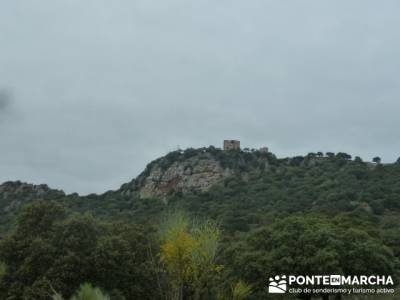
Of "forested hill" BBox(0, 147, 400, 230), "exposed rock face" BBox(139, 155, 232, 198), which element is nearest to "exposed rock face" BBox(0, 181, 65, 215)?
"forested hill" BBox(0, 147, 400, 230)

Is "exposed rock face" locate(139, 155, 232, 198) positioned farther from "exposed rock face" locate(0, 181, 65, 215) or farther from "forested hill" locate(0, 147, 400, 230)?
"exposed rock face" locate(0, 181, 65, 215)

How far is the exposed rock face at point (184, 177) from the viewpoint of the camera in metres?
113

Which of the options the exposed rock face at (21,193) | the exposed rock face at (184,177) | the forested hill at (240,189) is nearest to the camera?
the forested hill at (240,189)

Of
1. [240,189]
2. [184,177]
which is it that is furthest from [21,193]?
[240,189]

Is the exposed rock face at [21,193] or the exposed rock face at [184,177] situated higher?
the exposed rock face at [184,177]

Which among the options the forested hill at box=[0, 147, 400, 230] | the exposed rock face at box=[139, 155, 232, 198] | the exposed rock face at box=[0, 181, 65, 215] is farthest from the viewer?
the exposed rock face at box=[139, 155, 232, 198]

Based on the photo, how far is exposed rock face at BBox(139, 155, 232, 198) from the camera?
11325cm

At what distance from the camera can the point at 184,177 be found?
4719 inches

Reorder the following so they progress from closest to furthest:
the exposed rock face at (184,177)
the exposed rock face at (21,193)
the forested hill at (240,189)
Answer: the forested hill at (240,189) → the exposed rock face at (21,193) → the exposed rock face at (184,177)

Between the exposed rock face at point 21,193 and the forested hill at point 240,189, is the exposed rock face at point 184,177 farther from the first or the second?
the exposed rock face at point 21,193

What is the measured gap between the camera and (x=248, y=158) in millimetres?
125438

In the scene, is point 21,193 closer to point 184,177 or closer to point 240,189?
point 184,177

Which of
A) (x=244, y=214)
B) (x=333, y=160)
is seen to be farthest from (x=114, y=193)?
(x=244, y=214)

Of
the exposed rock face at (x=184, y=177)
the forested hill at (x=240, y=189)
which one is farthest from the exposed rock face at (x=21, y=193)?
the exposed rock face at (x=184, y=177)
